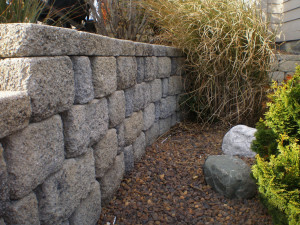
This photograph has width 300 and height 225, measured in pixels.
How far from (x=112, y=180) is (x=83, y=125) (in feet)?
2.48

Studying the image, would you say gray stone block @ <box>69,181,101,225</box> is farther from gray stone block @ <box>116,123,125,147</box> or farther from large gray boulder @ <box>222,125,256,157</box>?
large gray boulder @ <box>222,125,256,157</box>

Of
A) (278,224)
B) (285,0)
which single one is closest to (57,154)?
(278,224)

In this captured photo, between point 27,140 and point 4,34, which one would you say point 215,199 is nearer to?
point 27,140

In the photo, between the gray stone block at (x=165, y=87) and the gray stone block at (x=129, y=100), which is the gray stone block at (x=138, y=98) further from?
the gray stone block at (x=165, y=87)

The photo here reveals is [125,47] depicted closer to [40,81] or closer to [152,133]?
[40,81]

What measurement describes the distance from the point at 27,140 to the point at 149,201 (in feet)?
4.57

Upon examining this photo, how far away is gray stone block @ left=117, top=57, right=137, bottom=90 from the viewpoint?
93.0 inches

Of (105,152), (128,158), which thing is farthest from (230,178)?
(105,152)

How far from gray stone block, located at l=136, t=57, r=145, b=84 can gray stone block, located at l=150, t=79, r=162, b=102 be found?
37 cm

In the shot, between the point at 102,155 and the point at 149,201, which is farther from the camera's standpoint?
the point at 149,201

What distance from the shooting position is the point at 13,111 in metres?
1.10

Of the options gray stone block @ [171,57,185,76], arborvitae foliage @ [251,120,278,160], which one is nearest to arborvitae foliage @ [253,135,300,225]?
arborvitae foliage @ [251,120,278,160]

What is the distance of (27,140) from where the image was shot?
4.00 feet

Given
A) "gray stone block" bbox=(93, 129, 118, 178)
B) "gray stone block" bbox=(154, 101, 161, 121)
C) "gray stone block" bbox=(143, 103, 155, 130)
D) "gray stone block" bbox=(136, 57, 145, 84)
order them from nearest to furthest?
"gray stone block" bbox=(93, 129, 118, 178)
"gray stone block" bbox=(136, 57, 145, 84)
"gray stone block" bbox=(143, 103, 155, 130)
"gray stone block" bbox=(154, 101, 161, 121)
